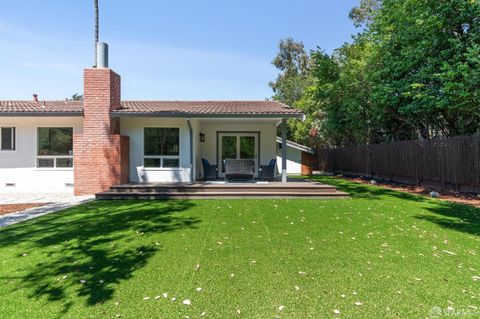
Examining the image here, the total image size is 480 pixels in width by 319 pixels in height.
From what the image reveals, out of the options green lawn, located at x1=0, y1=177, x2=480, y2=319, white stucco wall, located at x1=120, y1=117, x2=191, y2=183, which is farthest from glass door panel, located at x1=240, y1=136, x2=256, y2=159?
green lawn, located at x1=0, y1=177, x2=480, y2=319

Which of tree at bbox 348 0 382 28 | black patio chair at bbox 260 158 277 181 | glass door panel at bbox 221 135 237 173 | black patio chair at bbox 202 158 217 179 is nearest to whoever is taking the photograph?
black patio chair at bbox 260 158 277 181

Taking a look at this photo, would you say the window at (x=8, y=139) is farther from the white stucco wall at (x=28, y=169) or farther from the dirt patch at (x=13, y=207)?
the dirt patch at (x=13, y=207)

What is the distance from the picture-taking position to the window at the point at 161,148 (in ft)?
40.0

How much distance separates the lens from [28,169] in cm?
1198

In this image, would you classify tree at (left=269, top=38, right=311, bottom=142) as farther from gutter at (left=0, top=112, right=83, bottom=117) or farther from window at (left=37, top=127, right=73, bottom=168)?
gutter at (left=0, top=112, right=83, bottom=117)

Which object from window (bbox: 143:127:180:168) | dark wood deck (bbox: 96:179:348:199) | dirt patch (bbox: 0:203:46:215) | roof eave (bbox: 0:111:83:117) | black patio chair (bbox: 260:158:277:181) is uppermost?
roof eave (bbox: 0:111:83:117)

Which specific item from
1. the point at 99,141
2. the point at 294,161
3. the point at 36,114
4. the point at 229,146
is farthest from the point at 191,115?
the point at 294,161

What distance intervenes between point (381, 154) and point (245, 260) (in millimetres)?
15218

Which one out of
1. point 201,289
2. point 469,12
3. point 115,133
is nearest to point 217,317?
point 201,289

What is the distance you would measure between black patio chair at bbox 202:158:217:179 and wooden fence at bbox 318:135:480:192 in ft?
31.2

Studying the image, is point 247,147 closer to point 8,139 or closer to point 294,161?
point 8,139

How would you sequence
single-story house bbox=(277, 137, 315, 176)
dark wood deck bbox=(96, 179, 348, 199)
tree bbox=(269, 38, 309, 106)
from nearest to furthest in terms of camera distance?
1. dark wood deck bbox=(96, 179, 348, 199)
2. single-story house bbox=(277, 137, 315, 176)
3. tree bbox=(269, 38, 309, 106)

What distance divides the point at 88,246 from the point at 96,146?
23.6ft

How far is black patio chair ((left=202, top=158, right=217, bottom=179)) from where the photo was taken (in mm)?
13438
